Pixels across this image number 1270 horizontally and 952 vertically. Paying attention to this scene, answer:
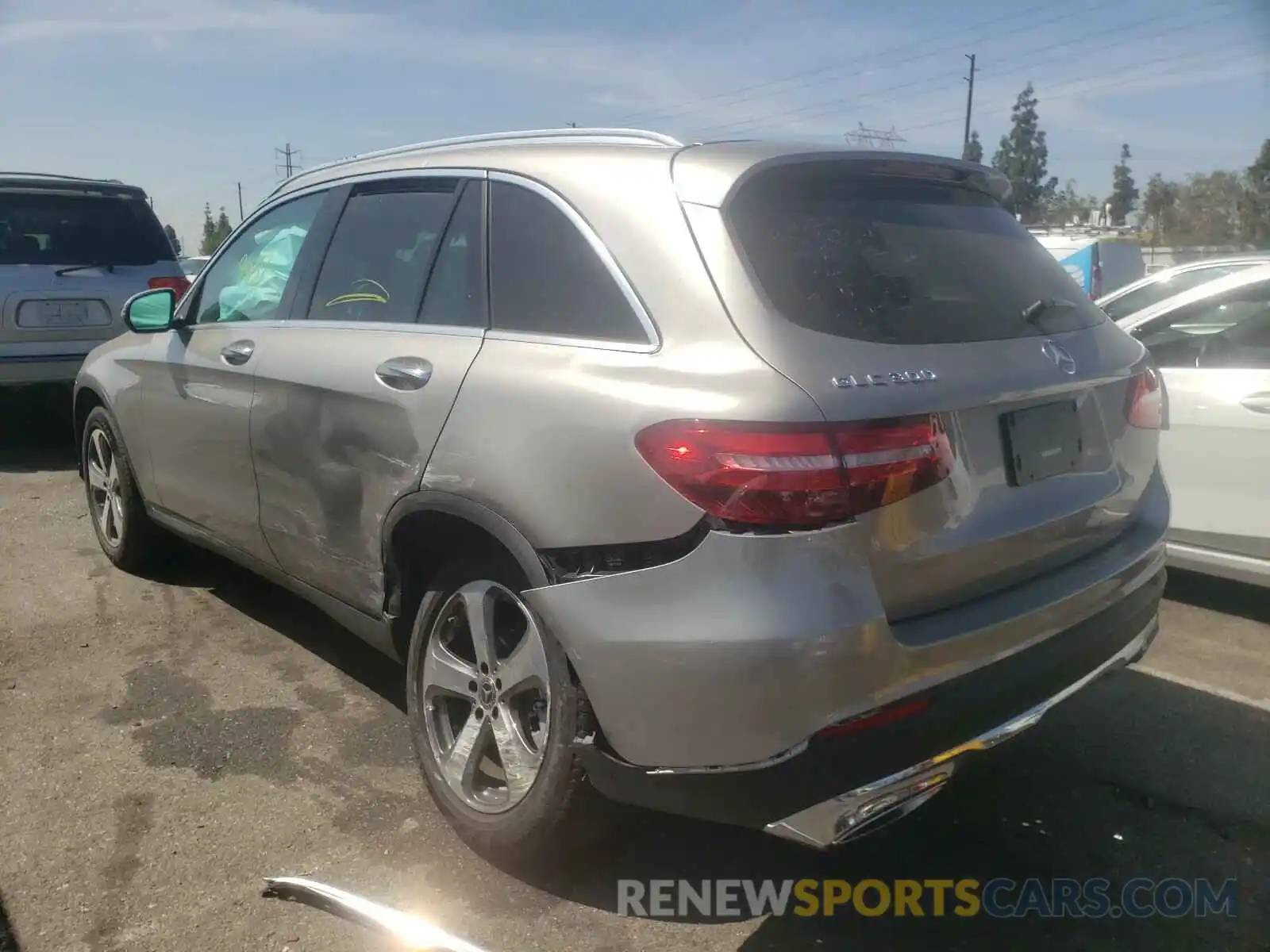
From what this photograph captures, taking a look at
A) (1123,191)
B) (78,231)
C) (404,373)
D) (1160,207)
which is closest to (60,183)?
(78,231)


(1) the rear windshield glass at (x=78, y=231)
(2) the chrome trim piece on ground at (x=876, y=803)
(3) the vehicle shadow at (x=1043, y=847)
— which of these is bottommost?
(3) the vehicle shadow at (x=1043, y=847)

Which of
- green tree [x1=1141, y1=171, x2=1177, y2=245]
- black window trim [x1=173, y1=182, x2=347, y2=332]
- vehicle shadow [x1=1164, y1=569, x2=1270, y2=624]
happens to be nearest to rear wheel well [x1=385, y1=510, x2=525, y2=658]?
black window trim [x1=173, y1=182, x2=347, y2=332]

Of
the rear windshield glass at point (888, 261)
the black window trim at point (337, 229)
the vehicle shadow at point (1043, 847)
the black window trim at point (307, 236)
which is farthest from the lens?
the black window trim at point (307, 236)

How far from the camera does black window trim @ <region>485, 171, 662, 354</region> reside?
7.91 feet

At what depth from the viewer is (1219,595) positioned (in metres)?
5.14

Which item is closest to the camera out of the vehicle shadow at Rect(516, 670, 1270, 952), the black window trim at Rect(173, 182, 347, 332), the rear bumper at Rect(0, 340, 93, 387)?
the vehicle shadow at Rect(516, 670, 1270, 952)

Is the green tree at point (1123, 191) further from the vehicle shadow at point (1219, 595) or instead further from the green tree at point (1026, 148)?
the vehicle shadow at point (1219, 595)

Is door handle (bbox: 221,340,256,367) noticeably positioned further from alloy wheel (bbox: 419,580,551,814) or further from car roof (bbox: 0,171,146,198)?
car roof (bbox: 0,171,146,198)

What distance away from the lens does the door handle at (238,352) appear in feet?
12.4

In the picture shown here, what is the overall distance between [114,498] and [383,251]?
2.52 meters

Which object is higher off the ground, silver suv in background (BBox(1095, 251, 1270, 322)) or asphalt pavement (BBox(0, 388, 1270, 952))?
silver suv in background (BBox(1095, 251, 1270, 322))

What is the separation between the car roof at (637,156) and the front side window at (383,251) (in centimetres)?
10

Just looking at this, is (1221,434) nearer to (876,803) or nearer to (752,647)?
(876,803)

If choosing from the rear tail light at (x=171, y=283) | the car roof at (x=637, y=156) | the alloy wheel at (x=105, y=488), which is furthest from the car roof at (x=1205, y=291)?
the rear tail light at (x=171, y=283)
